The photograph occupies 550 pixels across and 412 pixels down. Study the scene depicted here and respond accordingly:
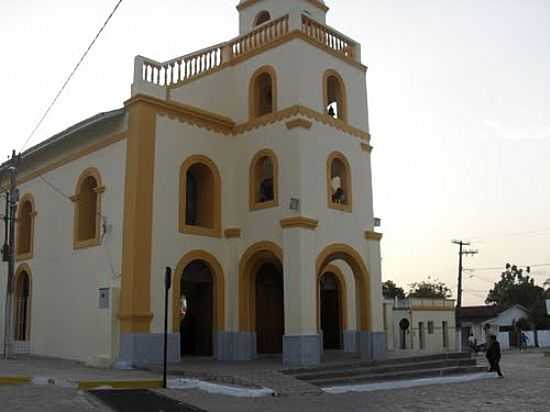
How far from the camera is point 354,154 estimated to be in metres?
19.9

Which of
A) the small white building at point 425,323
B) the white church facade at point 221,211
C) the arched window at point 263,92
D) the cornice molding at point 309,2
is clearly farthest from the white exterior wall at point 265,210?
the small white building at point 425,323

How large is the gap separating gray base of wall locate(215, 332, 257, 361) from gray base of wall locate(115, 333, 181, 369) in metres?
2.12

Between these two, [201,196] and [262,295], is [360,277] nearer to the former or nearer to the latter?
[262,295]

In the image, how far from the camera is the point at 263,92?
20344 mm

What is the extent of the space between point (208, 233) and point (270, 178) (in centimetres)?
255

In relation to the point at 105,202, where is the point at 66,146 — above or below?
above

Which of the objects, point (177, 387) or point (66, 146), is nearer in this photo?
point (177, 387)

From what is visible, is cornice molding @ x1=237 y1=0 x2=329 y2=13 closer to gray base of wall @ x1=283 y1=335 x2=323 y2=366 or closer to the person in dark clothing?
gray base of wall @ x1=283 y1=335 x2=323 y2=366

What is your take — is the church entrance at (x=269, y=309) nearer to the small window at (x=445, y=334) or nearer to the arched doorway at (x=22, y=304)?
the arched doorway at (x=22, y=304)

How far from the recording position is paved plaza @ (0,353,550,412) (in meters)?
11.0

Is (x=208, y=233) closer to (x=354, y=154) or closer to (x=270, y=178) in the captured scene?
(x=270, y=178)

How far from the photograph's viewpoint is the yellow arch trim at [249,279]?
60.3 ft

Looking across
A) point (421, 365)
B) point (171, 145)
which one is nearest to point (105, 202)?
point (171, 145)

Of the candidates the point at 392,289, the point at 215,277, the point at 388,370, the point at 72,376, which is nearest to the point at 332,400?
the point at 388,370
